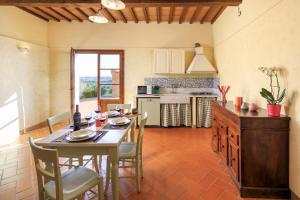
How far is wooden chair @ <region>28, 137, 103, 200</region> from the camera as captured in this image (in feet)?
4.39

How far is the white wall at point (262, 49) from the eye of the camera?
199cm

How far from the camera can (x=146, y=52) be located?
559 centimetres

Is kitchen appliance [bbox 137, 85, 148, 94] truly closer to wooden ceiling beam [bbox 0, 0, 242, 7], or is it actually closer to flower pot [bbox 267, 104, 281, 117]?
wooden ceiling beam [bbox 0, 0, 242, 7]

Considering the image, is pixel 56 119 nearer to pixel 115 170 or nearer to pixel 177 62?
pixel 115 170

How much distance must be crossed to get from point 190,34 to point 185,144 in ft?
11.2

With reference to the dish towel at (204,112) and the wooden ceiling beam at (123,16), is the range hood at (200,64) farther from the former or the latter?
the wooden ceiling beam at (123,16)

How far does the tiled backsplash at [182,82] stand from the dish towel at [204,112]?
75cm

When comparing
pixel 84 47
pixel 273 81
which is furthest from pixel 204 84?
pixel 84 47

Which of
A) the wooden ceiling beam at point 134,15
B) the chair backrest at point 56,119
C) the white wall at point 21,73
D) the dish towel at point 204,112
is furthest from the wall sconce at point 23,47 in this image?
the dish towel at point 204,112

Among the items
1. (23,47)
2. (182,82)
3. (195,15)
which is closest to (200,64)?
(182,82)

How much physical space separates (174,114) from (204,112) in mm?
811

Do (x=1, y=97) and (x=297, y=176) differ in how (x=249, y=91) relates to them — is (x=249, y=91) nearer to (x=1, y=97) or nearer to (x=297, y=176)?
(x=297, y=176)

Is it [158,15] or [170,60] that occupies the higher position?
[158,15]

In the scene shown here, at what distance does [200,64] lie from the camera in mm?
5195
